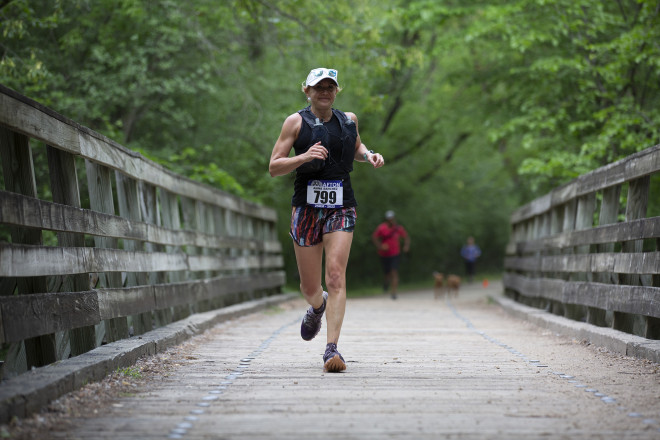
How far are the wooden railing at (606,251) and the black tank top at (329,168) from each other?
2.23 m

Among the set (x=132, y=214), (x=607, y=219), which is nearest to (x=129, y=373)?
(x=132, y=214)

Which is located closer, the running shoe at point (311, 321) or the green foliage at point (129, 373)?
the green foliage at point (129, 373)

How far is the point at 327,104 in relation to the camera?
598 centimetres

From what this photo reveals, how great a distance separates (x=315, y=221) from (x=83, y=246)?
1.58 meters

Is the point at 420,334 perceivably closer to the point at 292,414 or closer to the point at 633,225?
the point at 633,225

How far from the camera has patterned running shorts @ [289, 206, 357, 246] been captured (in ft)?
19.6

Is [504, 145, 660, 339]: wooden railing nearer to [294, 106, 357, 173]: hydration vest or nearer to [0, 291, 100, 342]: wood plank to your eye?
[294, 106, 357, 173]: hydration vest

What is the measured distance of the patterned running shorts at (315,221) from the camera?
19.6 feet

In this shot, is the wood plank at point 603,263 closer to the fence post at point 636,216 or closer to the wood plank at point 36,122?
the fence post at point 636,216

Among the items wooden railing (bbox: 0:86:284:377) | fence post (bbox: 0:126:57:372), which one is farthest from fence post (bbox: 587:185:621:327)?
fence post (bbox: 0:126:57:372)

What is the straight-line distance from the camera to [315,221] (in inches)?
237

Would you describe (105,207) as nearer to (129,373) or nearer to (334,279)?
(129,373)

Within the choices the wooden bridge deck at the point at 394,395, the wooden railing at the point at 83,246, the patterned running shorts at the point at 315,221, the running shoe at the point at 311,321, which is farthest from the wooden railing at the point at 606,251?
the wooden railing at the point at 83,246

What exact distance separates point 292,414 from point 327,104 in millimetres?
2558
